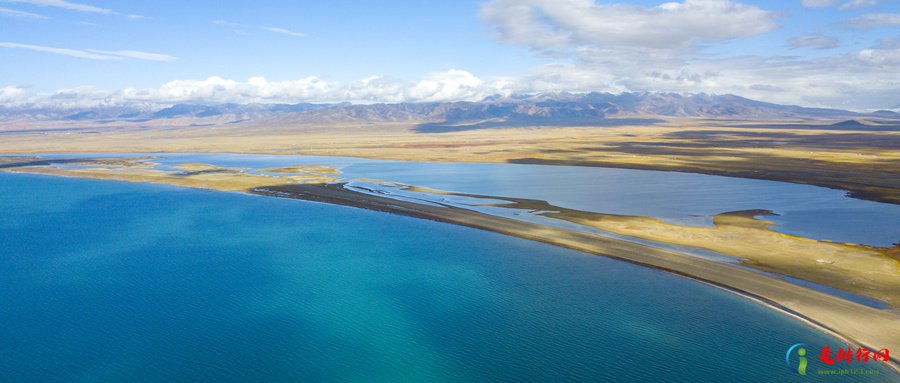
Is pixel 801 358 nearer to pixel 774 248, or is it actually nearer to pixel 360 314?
pixel 774 248

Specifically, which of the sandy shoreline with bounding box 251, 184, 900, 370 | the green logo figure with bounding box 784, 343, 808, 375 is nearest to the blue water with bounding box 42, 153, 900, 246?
the sandy shoreline with bounding box 251, 184, 900, 370

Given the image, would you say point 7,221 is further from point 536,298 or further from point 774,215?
point 774,215

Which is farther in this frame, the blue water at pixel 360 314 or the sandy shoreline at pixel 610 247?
the sandy shoreline at pixel 610 247

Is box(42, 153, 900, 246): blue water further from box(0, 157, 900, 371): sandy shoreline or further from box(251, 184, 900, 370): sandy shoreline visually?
box(251, 184, 900, 370): sandy shoreline

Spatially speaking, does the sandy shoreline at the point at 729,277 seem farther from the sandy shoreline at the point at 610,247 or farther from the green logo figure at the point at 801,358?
the green logo figure at the point at 801,358

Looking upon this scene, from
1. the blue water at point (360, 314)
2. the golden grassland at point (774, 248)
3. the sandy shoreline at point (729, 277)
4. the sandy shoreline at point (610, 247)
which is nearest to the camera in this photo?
the blue water at point (360, 314)

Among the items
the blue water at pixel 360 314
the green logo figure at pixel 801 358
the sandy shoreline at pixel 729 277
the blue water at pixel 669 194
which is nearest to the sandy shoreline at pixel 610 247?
the sandy shoreline at pixel 729 277

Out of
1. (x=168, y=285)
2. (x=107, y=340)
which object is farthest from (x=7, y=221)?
(x=107, y=340)
